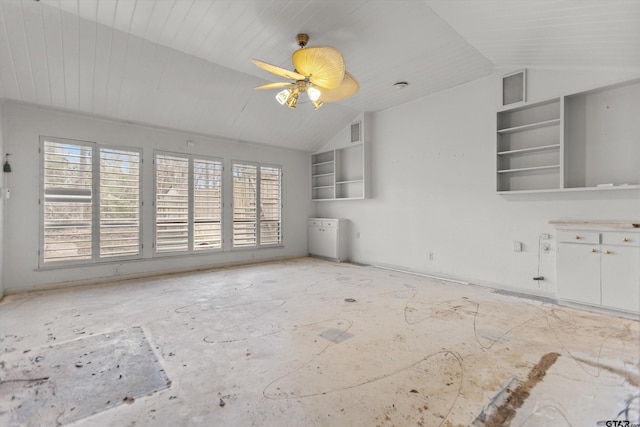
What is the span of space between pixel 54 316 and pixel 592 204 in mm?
6381

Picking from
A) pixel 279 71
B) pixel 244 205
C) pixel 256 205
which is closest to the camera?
pixel 279 71

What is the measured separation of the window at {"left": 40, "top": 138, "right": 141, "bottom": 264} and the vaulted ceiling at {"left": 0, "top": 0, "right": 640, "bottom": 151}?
69 cm

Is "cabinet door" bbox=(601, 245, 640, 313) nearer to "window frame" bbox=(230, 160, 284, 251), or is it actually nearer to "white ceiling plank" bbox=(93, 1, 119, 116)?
"window frame" bbox=(230, 160, 284, 251)

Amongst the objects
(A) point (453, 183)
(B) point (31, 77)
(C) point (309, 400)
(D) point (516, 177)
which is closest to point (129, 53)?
(B) point (31, 77)

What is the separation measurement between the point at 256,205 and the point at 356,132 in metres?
2.72

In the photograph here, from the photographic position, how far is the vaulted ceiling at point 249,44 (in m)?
2.80

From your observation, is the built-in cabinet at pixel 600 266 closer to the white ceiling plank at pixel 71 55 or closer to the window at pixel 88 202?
the white ceiling plank at pixel 71 55

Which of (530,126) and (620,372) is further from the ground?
(530,126)

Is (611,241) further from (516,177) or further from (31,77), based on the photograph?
(31,77)

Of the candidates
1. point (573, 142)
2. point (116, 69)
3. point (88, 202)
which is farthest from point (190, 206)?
point (573, 142)

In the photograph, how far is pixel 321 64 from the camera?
2.80 m

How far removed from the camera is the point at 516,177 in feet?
13.8

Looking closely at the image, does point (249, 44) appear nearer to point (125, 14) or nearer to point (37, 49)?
point (125, 14)

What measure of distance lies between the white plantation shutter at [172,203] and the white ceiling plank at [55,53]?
1.54 m
